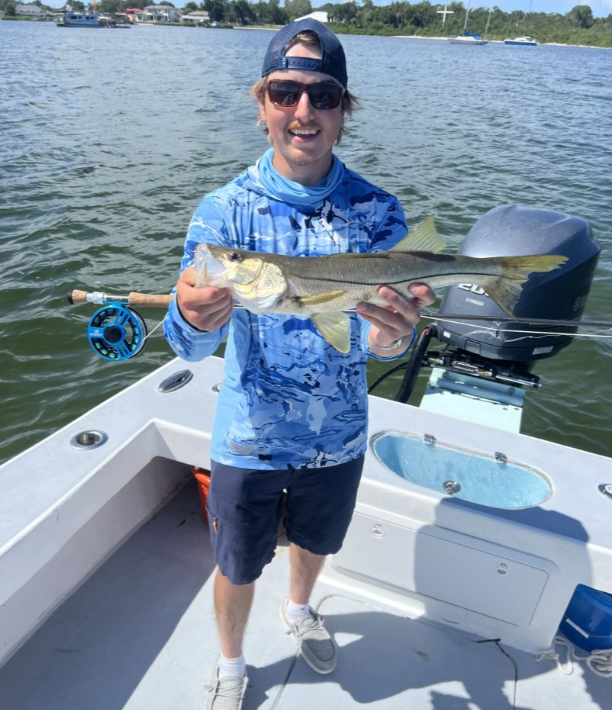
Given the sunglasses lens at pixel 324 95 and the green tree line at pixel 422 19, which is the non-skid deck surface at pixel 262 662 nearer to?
the sunglasses lens at pixel 324 95

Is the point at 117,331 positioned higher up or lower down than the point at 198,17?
lower down

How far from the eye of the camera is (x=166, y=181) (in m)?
13.0

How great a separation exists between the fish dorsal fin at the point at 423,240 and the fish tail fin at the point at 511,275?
22cm

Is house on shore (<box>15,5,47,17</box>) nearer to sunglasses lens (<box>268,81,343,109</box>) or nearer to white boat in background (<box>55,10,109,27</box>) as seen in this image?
white boat in background (<box>55,10,109,27</box>)

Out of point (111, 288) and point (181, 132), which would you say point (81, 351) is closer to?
point (111, 288)

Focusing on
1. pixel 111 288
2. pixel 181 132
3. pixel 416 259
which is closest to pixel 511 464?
pixel 416 259

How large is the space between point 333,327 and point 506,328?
2.47 meters

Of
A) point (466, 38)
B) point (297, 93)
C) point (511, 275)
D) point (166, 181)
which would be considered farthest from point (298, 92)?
point (466, 38)

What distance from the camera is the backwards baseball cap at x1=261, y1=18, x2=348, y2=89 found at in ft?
6.84

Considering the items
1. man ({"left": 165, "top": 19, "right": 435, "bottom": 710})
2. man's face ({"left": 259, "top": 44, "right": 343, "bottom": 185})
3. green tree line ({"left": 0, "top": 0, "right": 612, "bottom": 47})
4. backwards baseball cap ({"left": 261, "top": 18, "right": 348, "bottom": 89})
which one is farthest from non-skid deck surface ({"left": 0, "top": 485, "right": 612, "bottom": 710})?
green tree line ({"left": 0, "top": 0, "right": 612, "bottom": 47})

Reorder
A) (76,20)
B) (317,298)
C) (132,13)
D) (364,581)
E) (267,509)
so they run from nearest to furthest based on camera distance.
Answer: (317,298) < (267,509) < (364,581) < (76,20) < (132,13)

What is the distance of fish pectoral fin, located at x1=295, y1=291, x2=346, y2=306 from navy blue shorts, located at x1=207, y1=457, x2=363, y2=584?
747 mm

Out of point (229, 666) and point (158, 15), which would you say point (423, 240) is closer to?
point (229, 666)

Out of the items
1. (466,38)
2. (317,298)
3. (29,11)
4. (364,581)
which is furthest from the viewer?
(29,11)
